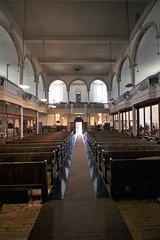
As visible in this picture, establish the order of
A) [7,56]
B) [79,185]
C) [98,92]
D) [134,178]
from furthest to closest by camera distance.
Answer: [98,92], [7,56], [79,185], [134,178]

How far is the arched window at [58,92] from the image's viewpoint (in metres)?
22.5

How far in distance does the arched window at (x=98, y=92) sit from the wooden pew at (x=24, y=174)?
20.6 metres

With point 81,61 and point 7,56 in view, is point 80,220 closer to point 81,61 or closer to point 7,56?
point 7,56

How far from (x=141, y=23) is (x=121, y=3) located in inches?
72.5

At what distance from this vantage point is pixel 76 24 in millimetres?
8781

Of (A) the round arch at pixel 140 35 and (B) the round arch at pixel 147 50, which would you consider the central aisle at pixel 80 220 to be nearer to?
(B) the round arch at pixel 147 50

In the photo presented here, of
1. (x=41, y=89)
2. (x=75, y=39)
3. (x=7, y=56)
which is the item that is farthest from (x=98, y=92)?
(x=7, y=56)

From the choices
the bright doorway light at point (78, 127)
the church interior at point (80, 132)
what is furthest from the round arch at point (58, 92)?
the bright doorway light at point (78, 127)

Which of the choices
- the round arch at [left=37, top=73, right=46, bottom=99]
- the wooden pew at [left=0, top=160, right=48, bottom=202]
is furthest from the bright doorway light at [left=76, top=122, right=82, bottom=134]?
the wooden pew at [left=0, top=160, right=48, bottom=202]

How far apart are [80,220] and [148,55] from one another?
12345 mm

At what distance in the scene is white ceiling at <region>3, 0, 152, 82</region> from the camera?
738cm

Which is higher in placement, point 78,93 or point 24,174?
point 78,93

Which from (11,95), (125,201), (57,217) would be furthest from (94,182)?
(11,95)

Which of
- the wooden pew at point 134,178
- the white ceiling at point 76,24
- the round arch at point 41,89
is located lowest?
the wooden pew at point 134,178
